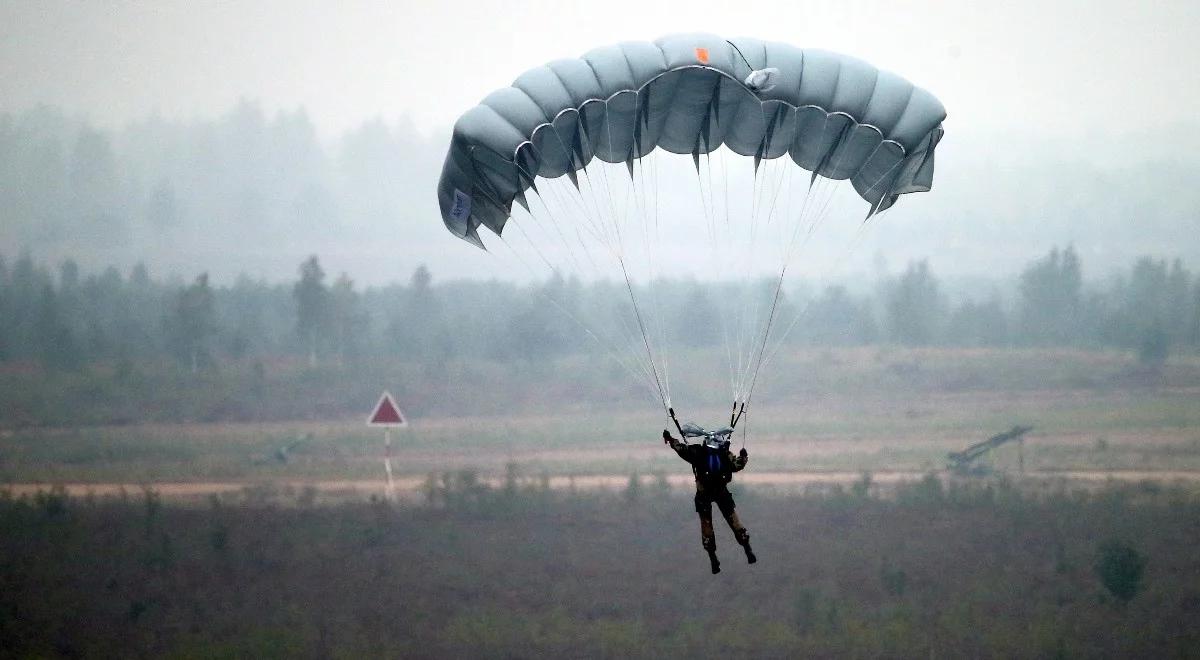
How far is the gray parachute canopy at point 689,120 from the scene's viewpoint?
20.6 metres

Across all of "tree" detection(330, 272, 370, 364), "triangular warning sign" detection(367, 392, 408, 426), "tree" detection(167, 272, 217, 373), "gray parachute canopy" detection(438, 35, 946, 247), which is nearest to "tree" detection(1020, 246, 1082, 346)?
"tree" detection(330, 272, 370, 364)

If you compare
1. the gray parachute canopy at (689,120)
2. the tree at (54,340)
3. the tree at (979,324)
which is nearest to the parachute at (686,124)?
the gray parachute canopy at (689,120)

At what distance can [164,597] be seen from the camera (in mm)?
31906

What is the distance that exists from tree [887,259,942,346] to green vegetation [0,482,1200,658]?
41.7 meters

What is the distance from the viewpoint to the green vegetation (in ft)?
101

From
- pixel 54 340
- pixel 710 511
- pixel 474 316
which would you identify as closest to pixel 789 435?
pixel 474 316

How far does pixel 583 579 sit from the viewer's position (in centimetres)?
3341

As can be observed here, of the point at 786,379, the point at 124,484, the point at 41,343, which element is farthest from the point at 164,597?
the point at 786,379

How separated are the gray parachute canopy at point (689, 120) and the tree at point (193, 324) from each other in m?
49.4

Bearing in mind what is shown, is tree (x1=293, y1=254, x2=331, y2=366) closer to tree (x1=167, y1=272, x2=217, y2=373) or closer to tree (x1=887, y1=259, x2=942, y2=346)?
tree (x1=167, y1=272, x2=217, y2=373)

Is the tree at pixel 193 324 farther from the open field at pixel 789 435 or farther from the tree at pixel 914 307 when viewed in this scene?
the tree at pixel 914 307

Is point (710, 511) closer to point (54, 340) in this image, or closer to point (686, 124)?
point (686, 124)

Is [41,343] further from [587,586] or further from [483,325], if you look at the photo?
[587,586]

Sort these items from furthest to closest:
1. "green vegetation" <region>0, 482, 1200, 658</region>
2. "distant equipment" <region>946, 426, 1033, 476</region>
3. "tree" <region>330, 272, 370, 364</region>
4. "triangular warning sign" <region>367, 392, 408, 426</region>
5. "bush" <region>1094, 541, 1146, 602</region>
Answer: "tree" <region>330, 272, 370, 364</region> < "distant equipment" <region>946, 426, 1033, 476</region> < "triangular warning sign" <region>367, 392, 408, 426</region> < "bush" <region>1094, 541, 1146, 602</region> < "green vegetation" <region>0, 482, 1200, 658</region>
